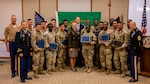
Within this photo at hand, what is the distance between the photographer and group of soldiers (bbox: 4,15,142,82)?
593 cm

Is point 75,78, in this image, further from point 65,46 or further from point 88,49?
point 65,46

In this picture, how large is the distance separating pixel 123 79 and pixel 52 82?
1810 mm

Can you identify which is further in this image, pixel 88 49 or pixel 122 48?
pixel 88 49

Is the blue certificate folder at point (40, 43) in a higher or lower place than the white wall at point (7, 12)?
lower

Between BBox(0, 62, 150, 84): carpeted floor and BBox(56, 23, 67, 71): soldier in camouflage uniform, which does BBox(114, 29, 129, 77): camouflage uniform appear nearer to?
BBox(0, 62, 150, 84): carpeted floor

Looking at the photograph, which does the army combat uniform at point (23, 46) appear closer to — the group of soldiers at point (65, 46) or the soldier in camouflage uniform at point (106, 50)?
the group of soldiers at point (65, 46)

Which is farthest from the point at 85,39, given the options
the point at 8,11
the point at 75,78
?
the point at 8,11

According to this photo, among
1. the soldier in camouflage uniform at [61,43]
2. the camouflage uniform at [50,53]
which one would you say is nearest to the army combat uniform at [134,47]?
the soldier in camouflage uniform at [61,43]

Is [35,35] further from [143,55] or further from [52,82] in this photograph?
[143,55]

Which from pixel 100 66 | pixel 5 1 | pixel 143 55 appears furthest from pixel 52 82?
pixel 5 1

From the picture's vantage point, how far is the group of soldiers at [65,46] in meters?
5.93

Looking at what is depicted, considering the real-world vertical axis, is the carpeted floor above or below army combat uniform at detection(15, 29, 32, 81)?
below

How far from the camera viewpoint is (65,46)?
7211 millimetres

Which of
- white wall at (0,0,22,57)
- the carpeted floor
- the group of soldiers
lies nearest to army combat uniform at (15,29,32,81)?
the group of soldiers
